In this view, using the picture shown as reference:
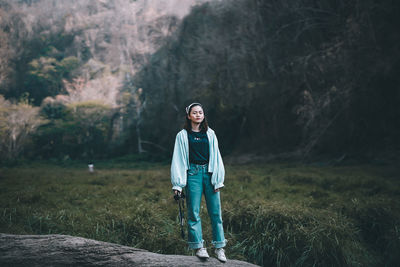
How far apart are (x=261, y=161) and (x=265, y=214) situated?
9812 mm

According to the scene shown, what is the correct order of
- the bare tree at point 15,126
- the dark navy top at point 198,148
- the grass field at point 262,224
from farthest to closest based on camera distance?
1. the bare tree at point 15,126
2. the grass field at point 262,224
3. the dark navy top at point 198,148

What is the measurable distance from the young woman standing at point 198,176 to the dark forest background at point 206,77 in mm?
8440

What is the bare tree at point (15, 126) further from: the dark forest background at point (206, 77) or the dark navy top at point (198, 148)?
the dark navy top at point (198, 148)

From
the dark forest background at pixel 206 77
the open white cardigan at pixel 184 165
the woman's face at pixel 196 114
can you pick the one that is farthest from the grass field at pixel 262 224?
the dark forest background at pixel 206 77

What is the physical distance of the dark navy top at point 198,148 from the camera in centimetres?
327

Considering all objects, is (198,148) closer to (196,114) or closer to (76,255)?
(196,114)

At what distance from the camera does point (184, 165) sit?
320 centimetres

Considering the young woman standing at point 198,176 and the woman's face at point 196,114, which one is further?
the woman's face at point 196,114

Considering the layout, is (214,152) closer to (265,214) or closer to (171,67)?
(265,214)

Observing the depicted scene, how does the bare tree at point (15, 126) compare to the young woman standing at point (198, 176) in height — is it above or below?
above

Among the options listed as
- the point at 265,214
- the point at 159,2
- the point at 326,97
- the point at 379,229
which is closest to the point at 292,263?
the point at 265,214

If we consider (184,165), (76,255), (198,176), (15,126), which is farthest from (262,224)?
(15,126)

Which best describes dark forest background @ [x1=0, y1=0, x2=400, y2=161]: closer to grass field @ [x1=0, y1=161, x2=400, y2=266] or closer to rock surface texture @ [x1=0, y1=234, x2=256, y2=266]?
grass field @ [x1=0, y1=161, x2=400, y2=266]

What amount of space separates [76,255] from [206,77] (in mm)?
15738
